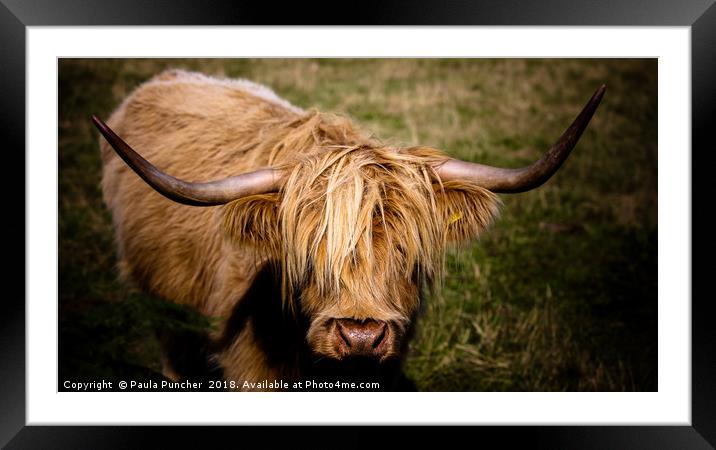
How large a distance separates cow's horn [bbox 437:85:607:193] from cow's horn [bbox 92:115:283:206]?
0.73 meters

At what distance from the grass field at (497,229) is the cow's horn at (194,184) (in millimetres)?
848

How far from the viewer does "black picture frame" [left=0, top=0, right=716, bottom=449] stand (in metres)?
3.00

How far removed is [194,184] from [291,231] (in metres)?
0.42

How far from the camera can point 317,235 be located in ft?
8.70

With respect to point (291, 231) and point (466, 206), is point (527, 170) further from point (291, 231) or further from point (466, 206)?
point (291, 231)

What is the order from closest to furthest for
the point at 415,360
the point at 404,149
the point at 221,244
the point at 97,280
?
the point at 404,149, the point at 221,244, the point at 415,360, the point at 97,280

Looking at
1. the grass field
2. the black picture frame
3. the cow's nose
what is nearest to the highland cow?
the cow's nose

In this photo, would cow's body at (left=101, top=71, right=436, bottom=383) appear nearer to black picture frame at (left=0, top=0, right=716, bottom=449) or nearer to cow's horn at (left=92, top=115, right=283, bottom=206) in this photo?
cow's horn at (left=92, top=115, right=283, bottom=206)
